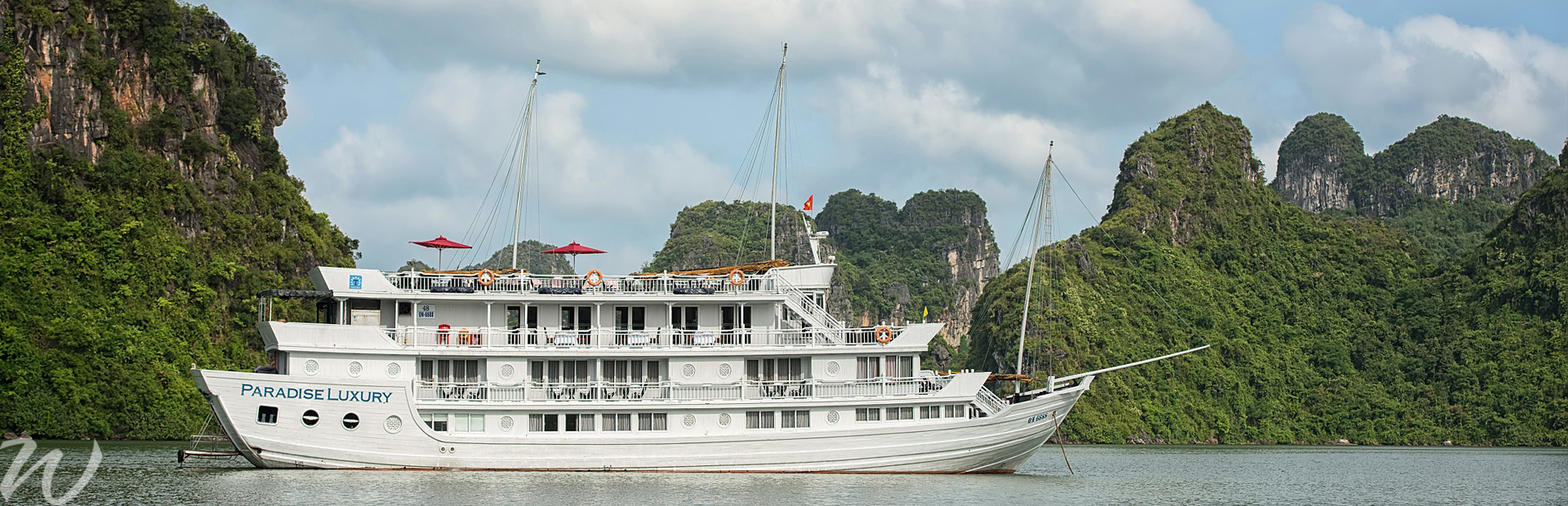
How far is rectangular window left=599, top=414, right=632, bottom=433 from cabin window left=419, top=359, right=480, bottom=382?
266 cm

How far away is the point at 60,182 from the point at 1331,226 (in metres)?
77.6

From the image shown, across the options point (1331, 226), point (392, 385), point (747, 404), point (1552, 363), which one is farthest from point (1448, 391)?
point (392, 385)

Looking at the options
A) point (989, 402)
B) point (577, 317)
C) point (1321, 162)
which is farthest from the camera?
point (1321, 162)

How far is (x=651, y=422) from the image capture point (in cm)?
2869

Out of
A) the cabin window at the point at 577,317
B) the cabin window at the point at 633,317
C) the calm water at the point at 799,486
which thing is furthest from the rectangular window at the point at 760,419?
the cabin window at the point at 577,317

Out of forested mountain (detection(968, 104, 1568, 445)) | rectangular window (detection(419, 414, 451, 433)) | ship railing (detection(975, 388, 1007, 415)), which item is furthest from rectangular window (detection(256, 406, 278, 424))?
forested mountain (detection(968, 104, 1568, 445))

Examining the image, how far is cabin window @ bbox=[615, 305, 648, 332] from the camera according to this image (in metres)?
30.0

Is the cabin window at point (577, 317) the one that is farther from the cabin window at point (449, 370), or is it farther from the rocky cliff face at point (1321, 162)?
the rocky cliff face at point (1321, 162)

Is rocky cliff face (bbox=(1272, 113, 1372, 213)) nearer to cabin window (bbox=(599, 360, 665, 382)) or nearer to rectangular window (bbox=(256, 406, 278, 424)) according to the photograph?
cabin window (bbox=(599, 360, 665, 382))

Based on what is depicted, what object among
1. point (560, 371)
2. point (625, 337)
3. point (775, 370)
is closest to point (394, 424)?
point (560, 371)

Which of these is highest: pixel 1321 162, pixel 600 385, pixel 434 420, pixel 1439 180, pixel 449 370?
pixel 1321 162

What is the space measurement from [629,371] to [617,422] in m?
1.14

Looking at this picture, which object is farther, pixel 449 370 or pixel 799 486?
pixel 449 370

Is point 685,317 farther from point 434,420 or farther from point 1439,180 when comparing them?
point 1439,180
